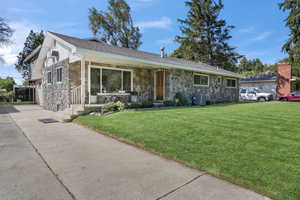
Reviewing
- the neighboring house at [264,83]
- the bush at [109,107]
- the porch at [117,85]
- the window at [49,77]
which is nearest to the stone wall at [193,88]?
the porch at [117,85]

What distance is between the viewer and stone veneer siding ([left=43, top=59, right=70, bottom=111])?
32.1 feet

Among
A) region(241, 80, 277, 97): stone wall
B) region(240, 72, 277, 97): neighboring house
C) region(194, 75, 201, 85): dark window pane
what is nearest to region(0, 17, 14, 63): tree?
region(194, 75, 201, 85): dark window pane

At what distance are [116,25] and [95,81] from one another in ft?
70.9

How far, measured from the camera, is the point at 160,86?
1248 centimetres

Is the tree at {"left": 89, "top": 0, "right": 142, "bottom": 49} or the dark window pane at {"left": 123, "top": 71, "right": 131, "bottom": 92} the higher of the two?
the tree at {"left": 89, "top": 0, "right": 142, "bottom": 49}

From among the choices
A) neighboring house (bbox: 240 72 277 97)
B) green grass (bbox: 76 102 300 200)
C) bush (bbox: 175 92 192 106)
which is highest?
neighboring house (bbox: 240 72 277 97)

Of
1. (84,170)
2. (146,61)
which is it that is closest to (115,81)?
(146,61)

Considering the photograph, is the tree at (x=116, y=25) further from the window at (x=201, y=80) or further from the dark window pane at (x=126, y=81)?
the dark window pane at (x=126, y=81)

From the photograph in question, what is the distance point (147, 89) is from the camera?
12.1 metres

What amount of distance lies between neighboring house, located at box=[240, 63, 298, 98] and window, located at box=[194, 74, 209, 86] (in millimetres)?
15291

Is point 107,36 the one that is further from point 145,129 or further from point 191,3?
point 145,129

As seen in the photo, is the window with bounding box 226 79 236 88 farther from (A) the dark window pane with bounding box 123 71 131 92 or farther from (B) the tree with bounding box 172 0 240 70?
(B) the tree with bounding box 172 0 240 70

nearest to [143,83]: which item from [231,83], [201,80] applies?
[201,80]

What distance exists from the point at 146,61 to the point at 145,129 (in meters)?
5.46
